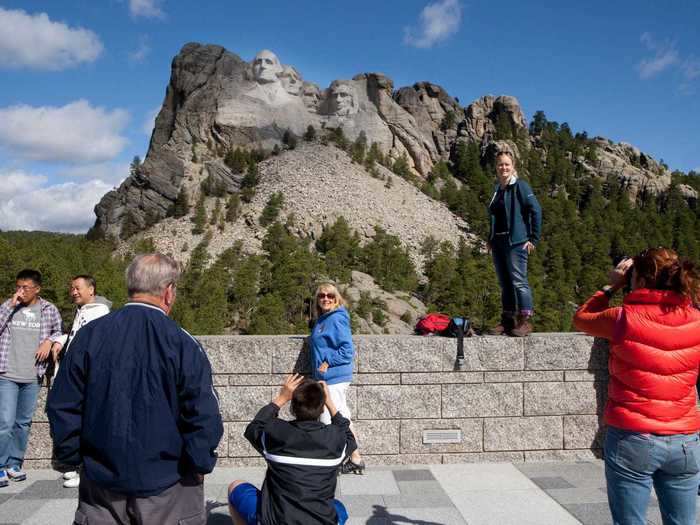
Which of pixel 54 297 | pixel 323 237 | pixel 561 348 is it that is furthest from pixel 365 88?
pixel 561 348

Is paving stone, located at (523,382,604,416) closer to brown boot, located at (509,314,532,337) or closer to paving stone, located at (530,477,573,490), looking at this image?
brown boot, located at (509,314,532,337)

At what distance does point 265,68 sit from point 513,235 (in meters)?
82.1

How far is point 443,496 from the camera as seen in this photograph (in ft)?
15.0

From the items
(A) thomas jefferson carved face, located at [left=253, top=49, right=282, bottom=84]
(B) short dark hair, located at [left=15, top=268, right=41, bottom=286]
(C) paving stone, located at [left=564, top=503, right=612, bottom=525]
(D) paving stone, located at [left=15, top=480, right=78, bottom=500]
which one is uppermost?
(A) thomas jefferson carved face, located at [left=253, top=49, right=282, bottom=84]

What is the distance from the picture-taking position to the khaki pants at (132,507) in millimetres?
2260

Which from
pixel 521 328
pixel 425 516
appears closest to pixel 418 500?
pixel 425 516

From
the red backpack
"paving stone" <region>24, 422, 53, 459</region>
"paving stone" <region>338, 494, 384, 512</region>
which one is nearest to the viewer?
"paving stone" <region>338, 494, 384, 512</region>

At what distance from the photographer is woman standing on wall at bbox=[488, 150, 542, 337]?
5617 millimetres

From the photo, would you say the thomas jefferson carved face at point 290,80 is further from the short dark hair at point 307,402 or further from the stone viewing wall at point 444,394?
the short dark hair at point 307,402

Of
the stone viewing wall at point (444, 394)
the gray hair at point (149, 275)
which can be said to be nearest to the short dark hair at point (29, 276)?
the stone viewing wall at point (444, 394)

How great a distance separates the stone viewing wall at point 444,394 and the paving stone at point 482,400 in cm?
1

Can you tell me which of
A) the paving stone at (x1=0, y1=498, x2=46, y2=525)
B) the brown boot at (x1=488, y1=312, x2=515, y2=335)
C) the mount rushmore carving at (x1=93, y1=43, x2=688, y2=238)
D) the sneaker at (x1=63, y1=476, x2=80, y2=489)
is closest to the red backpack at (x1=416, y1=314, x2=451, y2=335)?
the brown boot at (x1=488, y1=312, x2=515, y2=335)

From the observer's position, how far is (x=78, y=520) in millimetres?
2318

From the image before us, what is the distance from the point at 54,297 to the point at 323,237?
26183 mm
